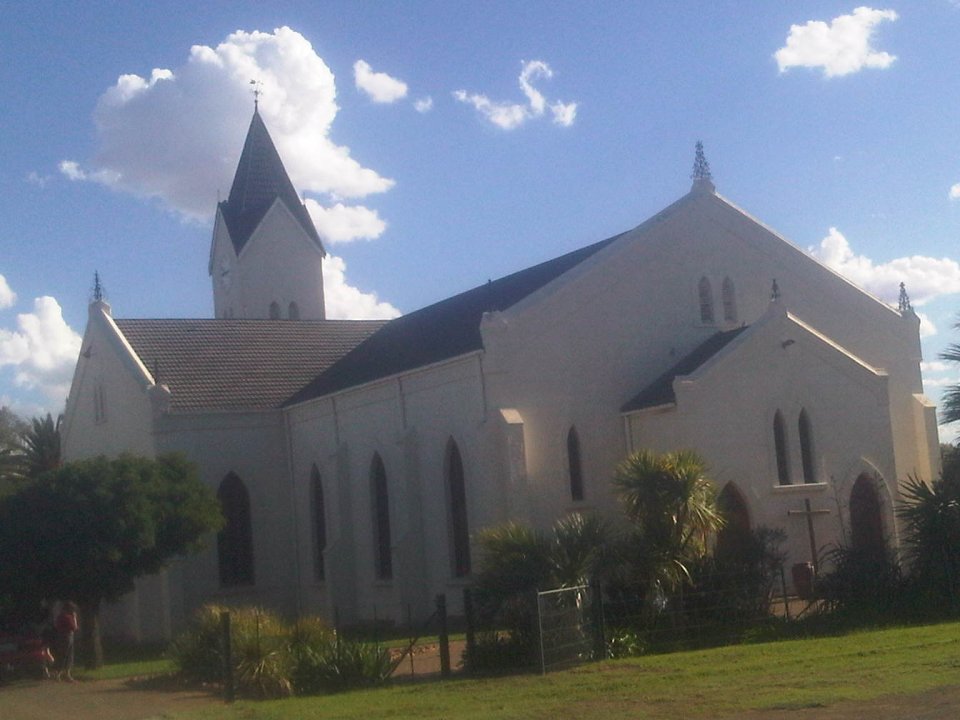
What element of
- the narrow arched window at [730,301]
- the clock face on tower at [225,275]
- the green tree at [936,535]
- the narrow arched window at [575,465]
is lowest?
the green tree at [936,535]

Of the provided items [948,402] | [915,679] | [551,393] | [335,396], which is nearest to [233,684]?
[915,679]

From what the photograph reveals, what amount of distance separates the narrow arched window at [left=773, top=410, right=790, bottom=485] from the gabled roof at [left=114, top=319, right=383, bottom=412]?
54.4 ft

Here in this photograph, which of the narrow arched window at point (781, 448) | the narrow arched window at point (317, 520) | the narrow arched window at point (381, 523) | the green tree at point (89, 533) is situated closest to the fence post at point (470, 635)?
the green tree at point (89, 533)

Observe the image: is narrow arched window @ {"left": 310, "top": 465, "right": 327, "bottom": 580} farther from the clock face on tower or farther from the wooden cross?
the clock face on tower

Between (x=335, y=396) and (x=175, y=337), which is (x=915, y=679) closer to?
(x=335, y=396)

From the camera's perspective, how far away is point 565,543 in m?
22.8

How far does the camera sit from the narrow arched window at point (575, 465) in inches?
1206

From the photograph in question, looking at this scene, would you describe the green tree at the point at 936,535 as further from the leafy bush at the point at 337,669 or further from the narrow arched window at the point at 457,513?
the leafy bush at the point at 337,669

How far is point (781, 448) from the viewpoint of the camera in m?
31.2

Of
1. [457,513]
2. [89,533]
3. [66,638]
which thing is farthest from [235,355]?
[66,638]

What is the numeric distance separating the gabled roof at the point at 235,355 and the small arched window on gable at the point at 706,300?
14.4m

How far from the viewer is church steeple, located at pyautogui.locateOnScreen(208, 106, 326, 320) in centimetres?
5175

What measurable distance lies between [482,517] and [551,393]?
355 cm

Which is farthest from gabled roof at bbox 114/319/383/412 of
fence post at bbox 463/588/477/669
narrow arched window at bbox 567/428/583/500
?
fence post at bbox 463/588/477/669
